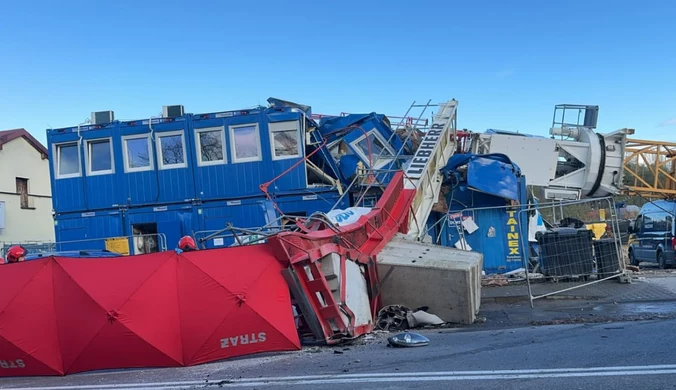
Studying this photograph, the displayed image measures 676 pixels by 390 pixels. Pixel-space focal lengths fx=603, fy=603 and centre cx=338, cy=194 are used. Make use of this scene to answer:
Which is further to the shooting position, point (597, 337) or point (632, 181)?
point (632, 181)

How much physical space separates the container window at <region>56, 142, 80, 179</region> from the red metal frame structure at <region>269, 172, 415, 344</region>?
10.1 m

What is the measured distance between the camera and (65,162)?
17.3 meters

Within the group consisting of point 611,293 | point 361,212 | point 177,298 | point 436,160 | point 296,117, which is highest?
point 296,117

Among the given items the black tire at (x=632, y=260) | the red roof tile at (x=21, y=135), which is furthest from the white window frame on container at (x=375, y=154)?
the red roof tile at (x=21, y=135)

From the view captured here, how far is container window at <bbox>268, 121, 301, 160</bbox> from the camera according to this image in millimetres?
16125

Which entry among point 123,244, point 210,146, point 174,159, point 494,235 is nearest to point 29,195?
point 123,244

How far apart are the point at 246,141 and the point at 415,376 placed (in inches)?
432

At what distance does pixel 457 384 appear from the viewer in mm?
5969

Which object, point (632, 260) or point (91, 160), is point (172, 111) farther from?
point (632, 260)

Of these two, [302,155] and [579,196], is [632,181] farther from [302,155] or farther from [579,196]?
[302,155]

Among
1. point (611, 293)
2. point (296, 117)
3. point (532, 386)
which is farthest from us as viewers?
point (296, 117)

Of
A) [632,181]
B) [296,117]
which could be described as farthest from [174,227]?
[632,181]

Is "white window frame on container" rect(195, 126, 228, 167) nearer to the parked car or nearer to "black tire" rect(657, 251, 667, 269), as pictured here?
the parked car

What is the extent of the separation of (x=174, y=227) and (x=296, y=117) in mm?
4517
